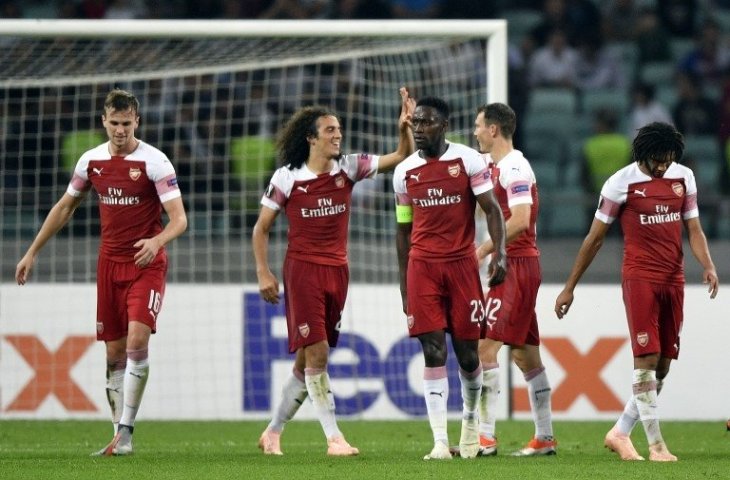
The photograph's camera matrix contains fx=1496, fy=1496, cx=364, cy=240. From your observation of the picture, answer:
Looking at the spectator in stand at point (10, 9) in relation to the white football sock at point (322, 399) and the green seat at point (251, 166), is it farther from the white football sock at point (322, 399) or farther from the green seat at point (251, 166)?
the white football sock at point (322, 399)

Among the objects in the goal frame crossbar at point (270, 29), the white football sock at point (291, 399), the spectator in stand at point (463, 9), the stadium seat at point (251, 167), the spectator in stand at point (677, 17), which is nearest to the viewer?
the white football sock at point (291, 399)

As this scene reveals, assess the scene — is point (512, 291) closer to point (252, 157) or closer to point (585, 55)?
point (252, 157)

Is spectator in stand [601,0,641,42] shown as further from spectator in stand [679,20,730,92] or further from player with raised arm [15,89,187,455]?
player with raised arm [15,89,187,455]

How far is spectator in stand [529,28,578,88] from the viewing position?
1970cm

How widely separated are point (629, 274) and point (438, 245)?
4.07 ft

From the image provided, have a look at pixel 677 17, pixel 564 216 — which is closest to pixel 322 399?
pixel 564 216

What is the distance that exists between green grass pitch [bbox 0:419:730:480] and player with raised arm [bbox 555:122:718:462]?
1.76 ft

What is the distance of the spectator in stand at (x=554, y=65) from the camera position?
776 inches

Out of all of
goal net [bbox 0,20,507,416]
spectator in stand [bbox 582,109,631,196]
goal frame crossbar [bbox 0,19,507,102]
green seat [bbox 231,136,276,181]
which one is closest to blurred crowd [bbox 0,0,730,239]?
spectator in stand [bbox 582,109,631,196]

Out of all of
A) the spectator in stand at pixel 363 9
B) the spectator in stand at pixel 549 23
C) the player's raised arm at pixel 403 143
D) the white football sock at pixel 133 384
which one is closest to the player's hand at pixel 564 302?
the player's raised arm at pixel 403 143

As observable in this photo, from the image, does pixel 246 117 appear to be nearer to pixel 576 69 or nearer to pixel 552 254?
pixel 552 254

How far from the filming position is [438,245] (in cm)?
961

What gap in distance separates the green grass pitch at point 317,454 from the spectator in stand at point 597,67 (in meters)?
7.15

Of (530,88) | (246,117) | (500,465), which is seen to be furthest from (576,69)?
(500,465)
